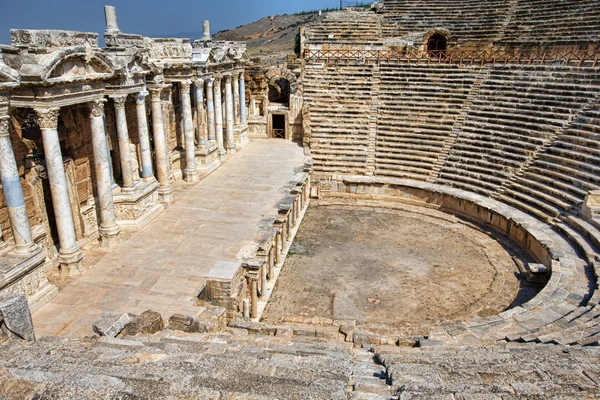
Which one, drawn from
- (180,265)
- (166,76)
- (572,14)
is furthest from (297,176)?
(572,14)

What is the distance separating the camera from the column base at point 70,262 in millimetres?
10570

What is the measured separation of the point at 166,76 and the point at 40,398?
1366 cm

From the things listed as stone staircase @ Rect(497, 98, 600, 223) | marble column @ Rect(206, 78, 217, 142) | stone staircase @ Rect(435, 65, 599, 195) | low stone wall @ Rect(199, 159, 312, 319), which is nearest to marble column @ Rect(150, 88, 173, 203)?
low stone wall @ Rect(199, 159, 312, 319)

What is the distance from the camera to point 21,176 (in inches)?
404

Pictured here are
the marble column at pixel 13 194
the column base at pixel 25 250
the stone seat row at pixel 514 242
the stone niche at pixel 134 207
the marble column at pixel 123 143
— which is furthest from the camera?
the stone niche at pixel 134 207

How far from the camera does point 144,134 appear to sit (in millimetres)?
14055

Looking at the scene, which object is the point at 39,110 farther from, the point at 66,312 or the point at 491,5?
the point at 491,5

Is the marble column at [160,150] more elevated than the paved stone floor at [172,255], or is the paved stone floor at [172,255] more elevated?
the marble column at [160,150]

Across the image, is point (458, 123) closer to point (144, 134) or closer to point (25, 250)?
point (144, 134)

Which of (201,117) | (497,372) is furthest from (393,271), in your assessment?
(201,117)

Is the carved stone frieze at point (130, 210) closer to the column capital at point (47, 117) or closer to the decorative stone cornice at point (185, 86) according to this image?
the column capital at point (47, 117)

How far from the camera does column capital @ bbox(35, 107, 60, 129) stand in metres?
9.52

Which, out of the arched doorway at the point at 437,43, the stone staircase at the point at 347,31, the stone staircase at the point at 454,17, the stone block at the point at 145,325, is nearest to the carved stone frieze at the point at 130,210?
the stone block at the point at 145,325

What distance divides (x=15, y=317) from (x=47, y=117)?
14.6 ft
